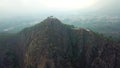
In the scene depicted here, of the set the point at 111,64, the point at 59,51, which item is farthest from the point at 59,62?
the point at 111,64

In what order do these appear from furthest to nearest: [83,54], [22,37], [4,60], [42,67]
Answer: [22,37], [4,60], [83,54], [42,67]

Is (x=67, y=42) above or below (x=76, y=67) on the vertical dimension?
above

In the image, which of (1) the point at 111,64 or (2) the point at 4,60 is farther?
(2) the point at 4,60

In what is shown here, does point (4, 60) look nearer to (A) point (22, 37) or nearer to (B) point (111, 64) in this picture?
(A) point (22, 37)

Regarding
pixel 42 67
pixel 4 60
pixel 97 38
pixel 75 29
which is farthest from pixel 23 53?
pixel 97 38

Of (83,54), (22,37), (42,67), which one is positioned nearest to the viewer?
(42,67)

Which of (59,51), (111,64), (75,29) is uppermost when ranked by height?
(75,29)

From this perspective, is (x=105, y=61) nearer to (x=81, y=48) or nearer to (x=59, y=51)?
(x=81, y=48)
